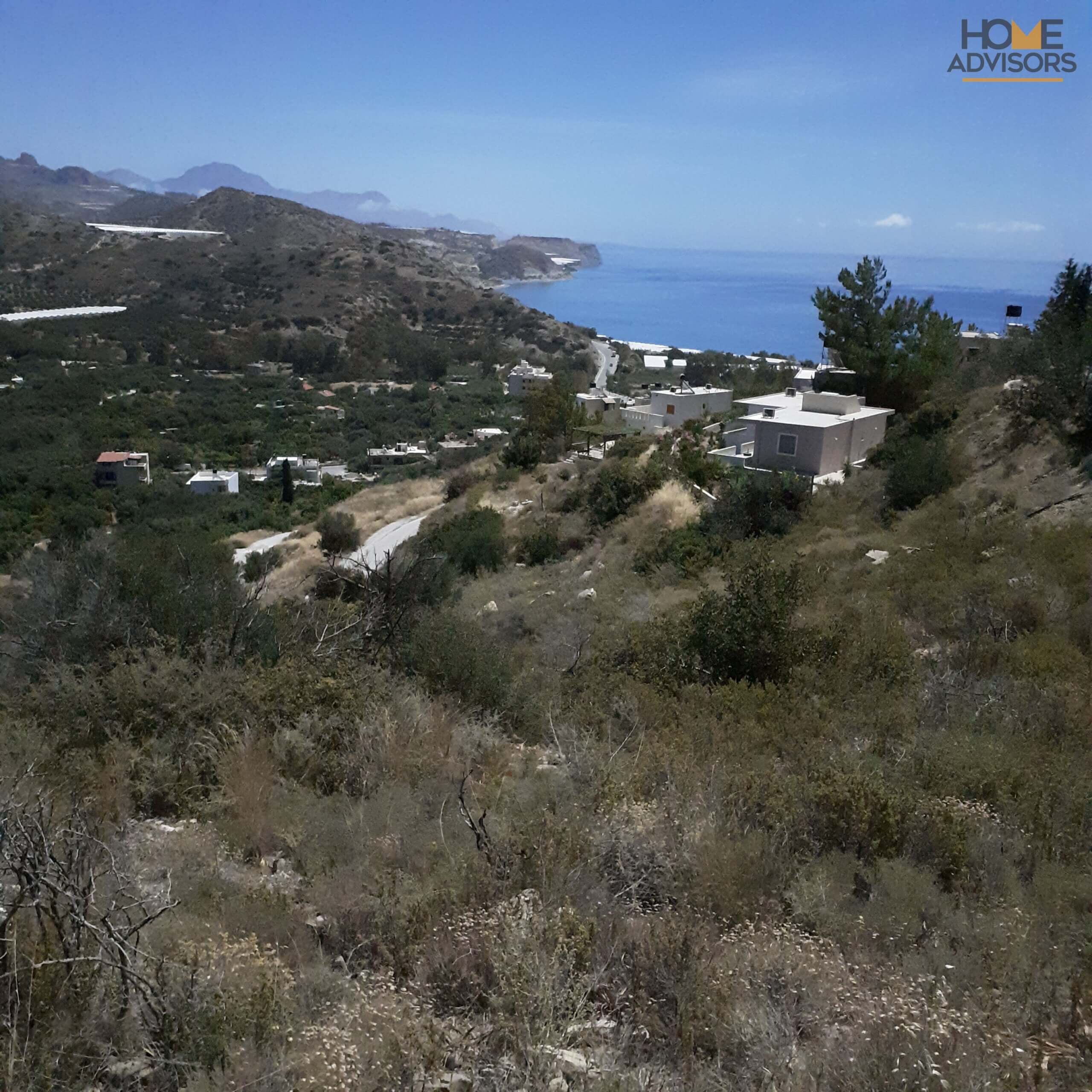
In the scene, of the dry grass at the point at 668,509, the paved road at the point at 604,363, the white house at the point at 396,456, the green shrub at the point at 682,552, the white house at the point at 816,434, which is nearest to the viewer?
the green shrub at the point at 682,552

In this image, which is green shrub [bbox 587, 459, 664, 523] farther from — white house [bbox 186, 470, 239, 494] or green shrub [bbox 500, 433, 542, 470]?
white house [bbox 186, 470, 239, 494]

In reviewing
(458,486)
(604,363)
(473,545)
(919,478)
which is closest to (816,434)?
(919,478)

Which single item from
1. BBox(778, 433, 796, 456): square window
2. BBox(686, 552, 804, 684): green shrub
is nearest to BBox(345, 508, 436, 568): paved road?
BBox(778, 433, 796, 456): square window

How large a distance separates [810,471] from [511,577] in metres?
6.95

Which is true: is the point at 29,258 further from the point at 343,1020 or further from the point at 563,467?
the point at 343,1020

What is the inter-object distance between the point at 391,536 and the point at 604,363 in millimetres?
50650

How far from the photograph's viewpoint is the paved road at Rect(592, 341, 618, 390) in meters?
62.6

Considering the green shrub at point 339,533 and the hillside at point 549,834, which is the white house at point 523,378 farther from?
the hillside at point 549,834

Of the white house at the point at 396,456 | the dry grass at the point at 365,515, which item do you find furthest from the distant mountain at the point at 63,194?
the dry grass at the point at 365,515

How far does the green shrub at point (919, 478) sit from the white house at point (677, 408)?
12267 mm

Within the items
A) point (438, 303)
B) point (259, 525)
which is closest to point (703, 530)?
point (259, 525)

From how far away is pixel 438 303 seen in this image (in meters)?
86.6

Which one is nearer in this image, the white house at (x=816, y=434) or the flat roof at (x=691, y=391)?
the white house at (x=816, y=434)

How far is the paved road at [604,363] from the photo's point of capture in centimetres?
6258
